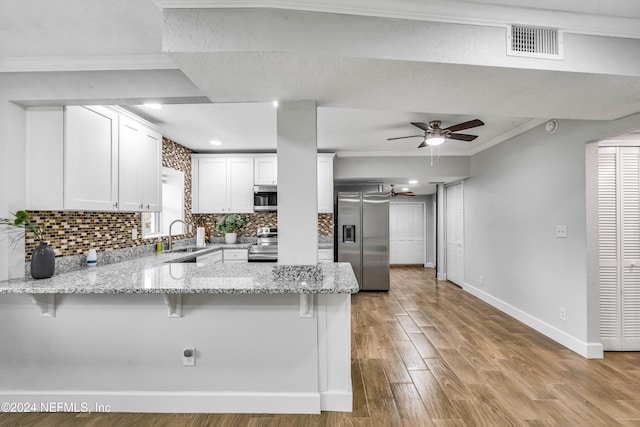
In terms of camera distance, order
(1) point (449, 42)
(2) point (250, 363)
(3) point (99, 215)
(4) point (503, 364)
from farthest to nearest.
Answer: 1. (3) point (99, 215)
2. (4) point (503, 364)
3. (2) point (250, 363)
4. (1) point (449, 42)

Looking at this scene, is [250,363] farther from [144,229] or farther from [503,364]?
[144,229]

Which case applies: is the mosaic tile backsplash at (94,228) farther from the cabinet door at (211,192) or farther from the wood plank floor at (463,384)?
the wood plank floor at (463,384)

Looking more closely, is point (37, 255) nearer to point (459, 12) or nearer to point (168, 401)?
point (168, 401)

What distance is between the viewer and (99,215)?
3.10 metres

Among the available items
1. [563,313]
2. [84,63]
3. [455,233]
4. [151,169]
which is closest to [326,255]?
[455,233]

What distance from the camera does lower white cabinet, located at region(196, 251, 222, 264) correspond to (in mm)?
4041

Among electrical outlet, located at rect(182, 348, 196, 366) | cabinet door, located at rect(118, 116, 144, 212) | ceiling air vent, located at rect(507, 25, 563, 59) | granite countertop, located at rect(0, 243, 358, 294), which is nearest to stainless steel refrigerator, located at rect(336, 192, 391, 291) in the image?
granite countertop, located at rect(0, 243, 358, 294)

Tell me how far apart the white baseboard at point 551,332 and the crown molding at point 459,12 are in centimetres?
264

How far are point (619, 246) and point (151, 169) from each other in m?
4.91

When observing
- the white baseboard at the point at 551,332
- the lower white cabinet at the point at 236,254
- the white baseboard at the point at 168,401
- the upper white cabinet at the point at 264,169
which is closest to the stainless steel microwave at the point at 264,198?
the upper white cabinet at the point at 264,169

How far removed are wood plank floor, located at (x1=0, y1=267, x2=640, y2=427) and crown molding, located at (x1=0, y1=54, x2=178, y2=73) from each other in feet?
7.89

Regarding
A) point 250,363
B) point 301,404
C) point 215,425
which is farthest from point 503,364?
point 215,425

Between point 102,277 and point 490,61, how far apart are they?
2.92m

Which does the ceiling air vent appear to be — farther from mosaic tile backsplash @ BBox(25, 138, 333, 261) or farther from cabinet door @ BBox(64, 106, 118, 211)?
mosaic tile backsplash @ BBox(25, 138, 333, 261)
